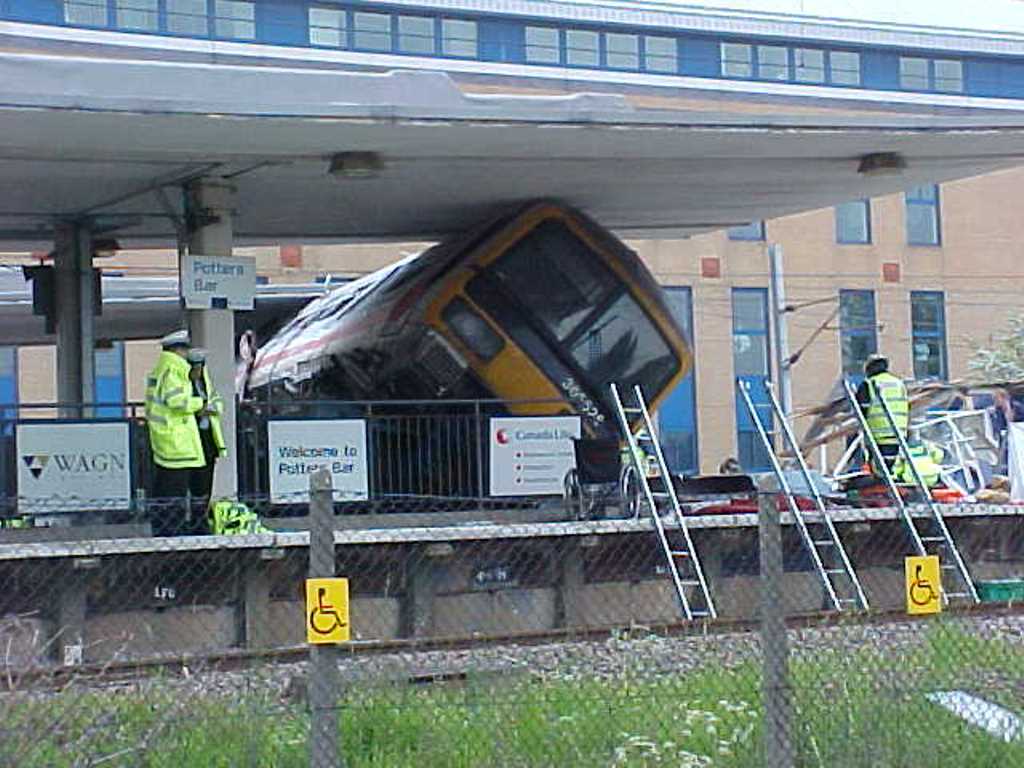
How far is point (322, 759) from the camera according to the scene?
20.1 ft

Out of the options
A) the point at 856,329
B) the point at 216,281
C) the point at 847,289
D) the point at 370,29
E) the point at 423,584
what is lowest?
the point at 423,584

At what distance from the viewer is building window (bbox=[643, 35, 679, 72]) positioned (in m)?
51.2

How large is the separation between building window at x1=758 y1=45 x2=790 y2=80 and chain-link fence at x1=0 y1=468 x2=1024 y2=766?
37.3 m

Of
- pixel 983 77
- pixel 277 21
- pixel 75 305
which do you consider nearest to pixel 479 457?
pixel 75 305

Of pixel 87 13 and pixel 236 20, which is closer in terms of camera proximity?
pixel 87 13

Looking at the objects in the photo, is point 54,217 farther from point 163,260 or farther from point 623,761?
point 163,260

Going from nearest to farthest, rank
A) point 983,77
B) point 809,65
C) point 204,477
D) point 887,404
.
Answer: point 204,477 < point 887,404 < point 809,65 < point 983,77

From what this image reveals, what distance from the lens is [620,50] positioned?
166 feet

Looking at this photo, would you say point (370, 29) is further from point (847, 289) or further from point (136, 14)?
point (847, 289)

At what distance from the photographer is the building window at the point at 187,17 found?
45.5m

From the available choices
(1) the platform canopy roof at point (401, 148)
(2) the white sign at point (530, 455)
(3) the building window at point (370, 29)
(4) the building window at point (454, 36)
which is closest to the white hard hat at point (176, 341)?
(1) the platform canopy roof at point (401, 148)

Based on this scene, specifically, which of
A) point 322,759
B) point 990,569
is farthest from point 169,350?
point 322,759

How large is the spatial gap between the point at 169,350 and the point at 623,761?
29.0 ft

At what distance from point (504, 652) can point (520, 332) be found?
303 inches
